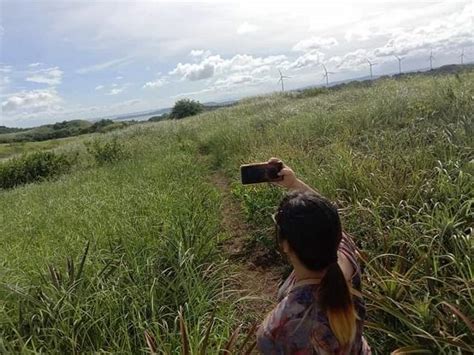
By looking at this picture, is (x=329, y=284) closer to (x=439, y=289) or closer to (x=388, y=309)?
(x=388, y=309)

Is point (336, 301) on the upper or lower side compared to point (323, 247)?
lower

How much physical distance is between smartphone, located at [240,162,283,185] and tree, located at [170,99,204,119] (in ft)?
146

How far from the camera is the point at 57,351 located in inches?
89.4

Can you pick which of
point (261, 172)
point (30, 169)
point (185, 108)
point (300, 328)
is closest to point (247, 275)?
point (261, 172)

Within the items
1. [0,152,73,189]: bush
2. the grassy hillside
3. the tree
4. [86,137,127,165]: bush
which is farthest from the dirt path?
the tree

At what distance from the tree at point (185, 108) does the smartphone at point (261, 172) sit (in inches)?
1753

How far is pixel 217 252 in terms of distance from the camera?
4215mm

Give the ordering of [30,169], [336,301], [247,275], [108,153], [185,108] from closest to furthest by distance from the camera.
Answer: [336,301] → [247,275] → [108,153] → [30,169] → [185,108]

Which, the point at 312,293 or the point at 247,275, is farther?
the point at 247,275

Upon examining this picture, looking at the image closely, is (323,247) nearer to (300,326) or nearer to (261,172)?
(300,326)

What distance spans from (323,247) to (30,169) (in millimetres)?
16571

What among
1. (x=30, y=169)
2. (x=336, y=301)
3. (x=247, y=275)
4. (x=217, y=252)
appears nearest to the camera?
(x=336, y=301)

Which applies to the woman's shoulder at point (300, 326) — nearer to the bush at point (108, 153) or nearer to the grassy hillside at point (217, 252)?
the grassy hillside at point (217, 252)

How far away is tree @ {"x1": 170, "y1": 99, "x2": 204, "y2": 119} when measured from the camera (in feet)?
151
